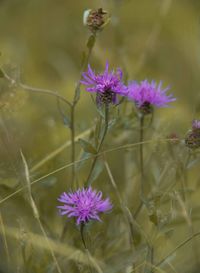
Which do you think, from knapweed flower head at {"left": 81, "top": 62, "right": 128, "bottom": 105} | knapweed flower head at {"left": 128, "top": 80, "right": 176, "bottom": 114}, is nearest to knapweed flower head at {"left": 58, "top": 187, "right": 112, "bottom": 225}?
knapweed flower head at {"left": 81, "top": 62, "right": 128, "bottom": 105}

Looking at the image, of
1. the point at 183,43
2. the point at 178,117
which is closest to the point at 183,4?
the point at 183,43

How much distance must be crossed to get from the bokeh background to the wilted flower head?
0.40ft

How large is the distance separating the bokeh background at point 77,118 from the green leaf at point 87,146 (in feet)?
0.17

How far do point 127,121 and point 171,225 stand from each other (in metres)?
0.22

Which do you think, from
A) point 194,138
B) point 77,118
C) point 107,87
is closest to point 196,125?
point 194,138

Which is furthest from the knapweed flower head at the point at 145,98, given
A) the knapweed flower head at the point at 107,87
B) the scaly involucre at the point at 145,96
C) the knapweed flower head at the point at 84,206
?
the knapweed flower head at the point at 84,206

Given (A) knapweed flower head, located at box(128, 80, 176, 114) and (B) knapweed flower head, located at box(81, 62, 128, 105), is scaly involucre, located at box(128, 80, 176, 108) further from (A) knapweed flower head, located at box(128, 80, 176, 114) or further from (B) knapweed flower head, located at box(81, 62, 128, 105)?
(B) knapweed flower head, located at box(81, 62, 128, 105)

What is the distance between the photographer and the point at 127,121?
120 cm

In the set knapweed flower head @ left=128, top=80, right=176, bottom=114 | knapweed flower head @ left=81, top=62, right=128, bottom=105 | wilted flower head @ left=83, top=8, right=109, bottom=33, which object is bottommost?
knapweed flower head @ left=81, top=62, right=128, bottom=105

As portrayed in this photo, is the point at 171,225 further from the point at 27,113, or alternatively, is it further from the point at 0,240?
the point at 27,113

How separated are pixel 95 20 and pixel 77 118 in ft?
2.25

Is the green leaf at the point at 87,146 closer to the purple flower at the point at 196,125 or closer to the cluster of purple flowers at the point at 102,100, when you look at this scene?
the cluster of purple flowers at the point at 102,100

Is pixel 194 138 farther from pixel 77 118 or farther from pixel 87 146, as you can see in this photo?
pixel 77 118

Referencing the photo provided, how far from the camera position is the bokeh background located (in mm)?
1037
